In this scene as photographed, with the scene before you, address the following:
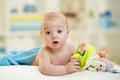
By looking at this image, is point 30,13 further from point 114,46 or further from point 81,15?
point 114,46

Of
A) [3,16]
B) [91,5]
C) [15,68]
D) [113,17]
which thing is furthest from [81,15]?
[15,68]

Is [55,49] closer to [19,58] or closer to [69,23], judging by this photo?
[19,58]

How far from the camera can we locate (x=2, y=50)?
7.79 ft

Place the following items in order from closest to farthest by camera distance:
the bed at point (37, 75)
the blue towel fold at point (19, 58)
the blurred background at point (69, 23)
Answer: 1. the bed at point (37, 75)
2. the blue towel fold at point (19, 58)
3. the blurred background at point (69, 23)

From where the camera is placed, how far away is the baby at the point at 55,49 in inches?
33.9

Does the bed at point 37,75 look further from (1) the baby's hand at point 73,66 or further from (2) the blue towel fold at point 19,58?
(2) the blue towel fold at point 19,58

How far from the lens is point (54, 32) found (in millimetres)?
890

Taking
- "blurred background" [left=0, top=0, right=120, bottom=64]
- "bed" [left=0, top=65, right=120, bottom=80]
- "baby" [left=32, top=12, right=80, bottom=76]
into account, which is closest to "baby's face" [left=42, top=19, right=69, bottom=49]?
"baby" [left=32, top=12, right=80, bottom=76]

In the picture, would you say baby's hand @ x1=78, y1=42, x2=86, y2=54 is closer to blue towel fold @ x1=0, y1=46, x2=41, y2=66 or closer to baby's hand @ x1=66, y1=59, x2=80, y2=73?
baby's hand @ x1=66, y1=59, x2=80, y2=73

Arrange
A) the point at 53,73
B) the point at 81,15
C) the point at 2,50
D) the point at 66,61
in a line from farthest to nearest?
the point at 81,15
the point at 2,50
the point at 66,61
the point at 53,73

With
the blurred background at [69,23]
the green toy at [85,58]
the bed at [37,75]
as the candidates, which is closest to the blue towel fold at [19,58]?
the bed at [37,75]

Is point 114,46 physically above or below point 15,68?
below

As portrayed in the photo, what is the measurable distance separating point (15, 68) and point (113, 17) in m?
1.92

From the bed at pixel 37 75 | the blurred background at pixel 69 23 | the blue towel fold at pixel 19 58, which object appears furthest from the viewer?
the blurred background at pixel 69 23
